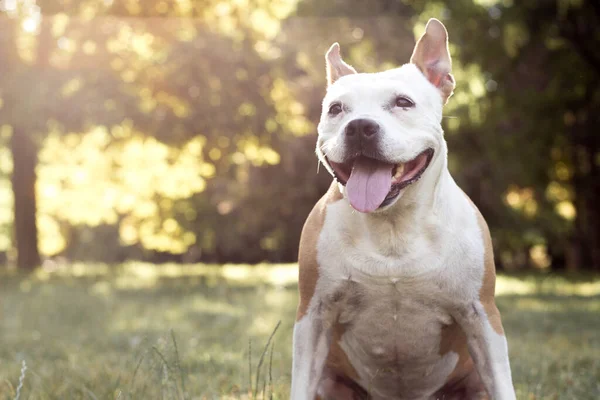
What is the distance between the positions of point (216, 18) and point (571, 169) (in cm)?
967

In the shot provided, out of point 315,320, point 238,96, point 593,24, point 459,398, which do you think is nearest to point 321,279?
point 315,320

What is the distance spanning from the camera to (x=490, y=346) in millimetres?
3172

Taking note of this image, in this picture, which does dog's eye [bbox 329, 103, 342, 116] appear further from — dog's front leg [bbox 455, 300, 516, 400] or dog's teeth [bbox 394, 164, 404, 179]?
dog's front leg [bbox 455, 300, 516, 400]

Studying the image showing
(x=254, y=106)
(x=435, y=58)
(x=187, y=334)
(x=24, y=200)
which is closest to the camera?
(x=435, y=58)

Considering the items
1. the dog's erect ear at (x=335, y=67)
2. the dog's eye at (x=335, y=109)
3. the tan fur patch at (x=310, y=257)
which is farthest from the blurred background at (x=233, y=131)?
the dog's eye at (x=335, y=109)

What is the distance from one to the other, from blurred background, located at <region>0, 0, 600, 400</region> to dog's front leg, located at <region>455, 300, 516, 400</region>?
3.10m

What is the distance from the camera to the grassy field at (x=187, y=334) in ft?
13.9

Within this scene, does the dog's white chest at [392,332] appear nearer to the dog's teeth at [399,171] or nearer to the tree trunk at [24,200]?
the dog's teeth at [399,171]

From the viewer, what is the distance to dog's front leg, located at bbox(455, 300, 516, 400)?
313cm

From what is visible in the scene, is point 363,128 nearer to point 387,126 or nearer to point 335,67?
point 387,126

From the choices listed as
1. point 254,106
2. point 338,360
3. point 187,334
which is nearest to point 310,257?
point 338,360

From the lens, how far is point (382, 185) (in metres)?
3.00

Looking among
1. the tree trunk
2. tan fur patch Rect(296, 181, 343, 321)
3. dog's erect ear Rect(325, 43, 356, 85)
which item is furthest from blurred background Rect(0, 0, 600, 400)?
dog's erect ear Rect(325, 43, 356, 85)

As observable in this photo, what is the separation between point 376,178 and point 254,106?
33.3 ft
